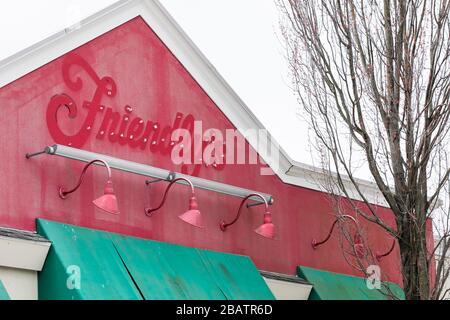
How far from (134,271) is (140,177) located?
4.66 ft

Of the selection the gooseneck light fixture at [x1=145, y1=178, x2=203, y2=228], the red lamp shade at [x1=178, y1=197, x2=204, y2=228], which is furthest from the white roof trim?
the red lamp shade at [x1=178, y1=197, x2=204, y2=228]

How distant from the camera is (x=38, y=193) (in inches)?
488

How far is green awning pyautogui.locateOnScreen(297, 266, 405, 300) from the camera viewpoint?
52.0 feet

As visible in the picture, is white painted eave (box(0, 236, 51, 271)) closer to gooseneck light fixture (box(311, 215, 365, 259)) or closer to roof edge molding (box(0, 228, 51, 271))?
roof edge molding (box(0, 228, 51, 271))

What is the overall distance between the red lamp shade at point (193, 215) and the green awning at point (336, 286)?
3.03 metres

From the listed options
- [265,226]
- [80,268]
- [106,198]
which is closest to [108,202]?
[106,198]

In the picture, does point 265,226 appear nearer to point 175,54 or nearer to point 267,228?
point 267,228

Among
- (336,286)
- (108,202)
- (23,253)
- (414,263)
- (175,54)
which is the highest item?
(175,54)

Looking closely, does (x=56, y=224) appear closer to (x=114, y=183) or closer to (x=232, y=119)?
(x=114, y=183)

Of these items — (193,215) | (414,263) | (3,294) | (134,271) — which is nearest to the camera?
(3,294)

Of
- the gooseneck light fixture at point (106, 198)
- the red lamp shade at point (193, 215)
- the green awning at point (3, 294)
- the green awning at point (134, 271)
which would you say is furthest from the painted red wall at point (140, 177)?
the green awning at point (3, 294)

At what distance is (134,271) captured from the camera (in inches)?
508

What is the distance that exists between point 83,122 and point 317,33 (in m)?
3.67

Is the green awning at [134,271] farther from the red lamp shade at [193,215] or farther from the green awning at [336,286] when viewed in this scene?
the green awning at [336,286]
